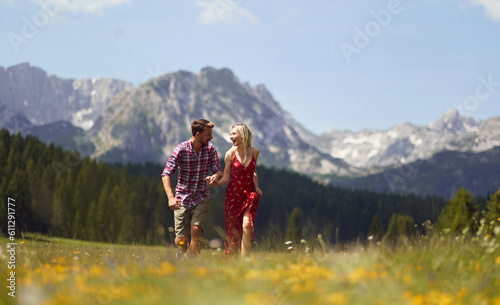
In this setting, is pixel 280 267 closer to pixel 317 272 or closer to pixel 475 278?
pixel 317 272

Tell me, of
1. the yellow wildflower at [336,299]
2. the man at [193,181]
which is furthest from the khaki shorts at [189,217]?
the yellow wildflower at [336,299]

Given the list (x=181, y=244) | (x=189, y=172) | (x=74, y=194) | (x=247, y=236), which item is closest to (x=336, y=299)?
(x=181, y=244)

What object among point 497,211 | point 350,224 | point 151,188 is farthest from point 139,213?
point 350,224

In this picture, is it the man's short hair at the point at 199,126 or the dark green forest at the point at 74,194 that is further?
the dark green forest at the point at 74,194

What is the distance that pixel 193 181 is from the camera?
10.2 meters

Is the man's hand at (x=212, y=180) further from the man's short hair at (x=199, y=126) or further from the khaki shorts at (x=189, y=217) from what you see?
the man's short hair at (x=199, y=126)

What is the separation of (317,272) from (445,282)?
3.86 ft

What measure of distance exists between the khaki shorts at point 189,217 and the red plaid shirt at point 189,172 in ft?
0.34

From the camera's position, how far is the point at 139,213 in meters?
108

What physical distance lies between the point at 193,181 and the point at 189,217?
0.74 metres

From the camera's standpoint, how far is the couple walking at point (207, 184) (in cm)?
1002

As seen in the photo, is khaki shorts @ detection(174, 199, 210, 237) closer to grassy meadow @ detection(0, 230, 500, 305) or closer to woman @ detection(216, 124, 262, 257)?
woman @ detection(216, 124, 262, 257)

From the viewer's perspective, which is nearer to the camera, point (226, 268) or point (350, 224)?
point (226, 268)

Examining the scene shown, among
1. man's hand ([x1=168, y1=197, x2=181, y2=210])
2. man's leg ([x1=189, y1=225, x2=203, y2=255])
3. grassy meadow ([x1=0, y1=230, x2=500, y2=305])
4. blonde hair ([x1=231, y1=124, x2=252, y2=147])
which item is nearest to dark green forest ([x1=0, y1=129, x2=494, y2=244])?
blonde hair ([x1=231, y1=124, x2=252, y2=147])
